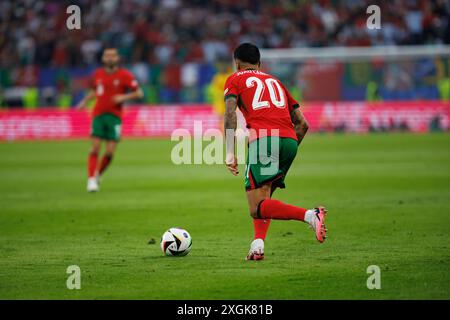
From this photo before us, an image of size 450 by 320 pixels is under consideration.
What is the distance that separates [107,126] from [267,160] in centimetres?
921

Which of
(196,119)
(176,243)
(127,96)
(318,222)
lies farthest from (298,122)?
(196,119)

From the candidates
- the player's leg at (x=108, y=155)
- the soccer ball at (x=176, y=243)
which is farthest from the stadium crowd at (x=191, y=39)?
the soccer ball at (x=176, y=243)

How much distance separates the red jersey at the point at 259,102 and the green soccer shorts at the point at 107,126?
882 cm

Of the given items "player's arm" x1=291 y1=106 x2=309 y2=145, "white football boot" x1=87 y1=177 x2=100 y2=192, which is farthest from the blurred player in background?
"player's arm" x1=291 y1=106 x2=309 y2=145

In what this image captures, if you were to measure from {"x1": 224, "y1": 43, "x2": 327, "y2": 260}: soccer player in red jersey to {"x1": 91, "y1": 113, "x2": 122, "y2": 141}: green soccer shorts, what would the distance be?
8.81 metres

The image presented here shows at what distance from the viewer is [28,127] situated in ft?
118

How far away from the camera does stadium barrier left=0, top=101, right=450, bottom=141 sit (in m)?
33.8

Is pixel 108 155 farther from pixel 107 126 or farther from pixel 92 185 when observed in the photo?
pixel 92 185

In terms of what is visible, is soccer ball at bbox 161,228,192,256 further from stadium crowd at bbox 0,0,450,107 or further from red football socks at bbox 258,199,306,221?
stadium crowd at bbox 0,0,450,107

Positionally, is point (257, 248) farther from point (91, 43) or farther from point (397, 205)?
point (91, 43)

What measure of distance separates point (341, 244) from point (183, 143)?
22.5m

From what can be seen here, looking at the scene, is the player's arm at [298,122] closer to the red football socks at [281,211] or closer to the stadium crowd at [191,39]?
the red football socks at [281,211]

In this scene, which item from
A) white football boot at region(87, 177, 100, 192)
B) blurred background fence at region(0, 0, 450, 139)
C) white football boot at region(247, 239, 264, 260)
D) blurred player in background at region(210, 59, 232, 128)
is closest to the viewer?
white football boot at region(247, 239, 264, 260)
